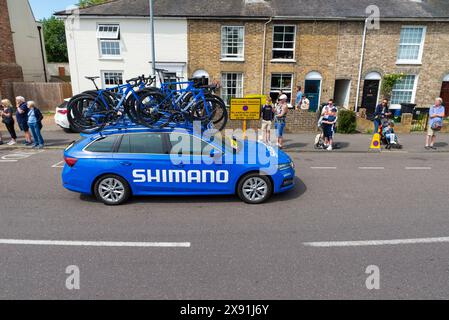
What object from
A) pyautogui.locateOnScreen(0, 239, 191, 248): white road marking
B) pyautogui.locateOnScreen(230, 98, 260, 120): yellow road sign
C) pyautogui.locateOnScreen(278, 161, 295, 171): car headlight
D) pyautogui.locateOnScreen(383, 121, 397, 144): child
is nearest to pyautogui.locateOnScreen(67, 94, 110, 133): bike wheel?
pyautogui.locateOnScreen(0, 239, 191, 248): white road marking

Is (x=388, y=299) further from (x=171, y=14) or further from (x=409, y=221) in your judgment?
(x=171, y=14)

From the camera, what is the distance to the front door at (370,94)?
17.1 meters

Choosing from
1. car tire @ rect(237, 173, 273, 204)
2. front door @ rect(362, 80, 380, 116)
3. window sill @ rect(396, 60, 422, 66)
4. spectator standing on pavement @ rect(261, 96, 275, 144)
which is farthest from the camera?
front door @ rect(362, 80, 380, 116)

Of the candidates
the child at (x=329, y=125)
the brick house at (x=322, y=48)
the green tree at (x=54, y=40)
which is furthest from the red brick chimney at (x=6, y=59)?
the green tree at (x=54, y=40)

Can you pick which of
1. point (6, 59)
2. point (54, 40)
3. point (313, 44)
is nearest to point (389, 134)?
point (313, 44)

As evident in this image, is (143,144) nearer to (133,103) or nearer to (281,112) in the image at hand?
(133,103)

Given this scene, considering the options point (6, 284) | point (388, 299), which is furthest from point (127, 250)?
point (388, 299)

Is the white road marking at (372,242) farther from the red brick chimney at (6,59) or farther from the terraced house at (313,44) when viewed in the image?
the red brick chimney at (6,59)

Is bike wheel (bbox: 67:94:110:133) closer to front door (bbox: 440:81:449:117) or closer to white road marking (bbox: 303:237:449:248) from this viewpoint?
white road marking (bbox: 303:237:449:248)

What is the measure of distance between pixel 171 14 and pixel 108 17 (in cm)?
338

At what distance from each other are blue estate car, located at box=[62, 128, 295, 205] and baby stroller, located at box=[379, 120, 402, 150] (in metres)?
6.95

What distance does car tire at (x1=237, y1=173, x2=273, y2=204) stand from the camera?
564 centimetres

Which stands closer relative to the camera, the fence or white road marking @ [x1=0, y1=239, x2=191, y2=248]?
white road marking @ [x1=0, y1=239, x2=191, y2=248]

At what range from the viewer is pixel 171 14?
51.9 feet
